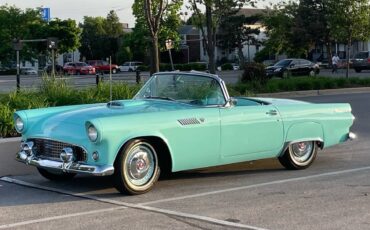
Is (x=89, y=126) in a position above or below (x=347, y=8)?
below

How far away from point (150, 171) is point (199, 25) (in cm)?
1564

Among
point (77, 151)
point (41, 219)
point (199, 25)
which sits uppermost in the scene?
point (199, 25)

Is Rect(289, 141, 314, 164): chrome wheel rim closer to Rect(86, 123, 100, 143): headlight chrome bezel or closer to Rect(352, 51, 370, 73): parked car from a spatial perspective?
Rect(86, 123, 100, 143): headlight chrome bezel

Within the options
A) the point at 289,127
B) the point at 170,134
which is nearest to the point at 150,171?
the point at 170,134

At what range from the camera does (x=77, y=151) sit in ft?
21.5

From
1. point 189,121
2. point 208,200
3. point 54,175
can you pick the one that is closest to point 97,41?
point 54,175

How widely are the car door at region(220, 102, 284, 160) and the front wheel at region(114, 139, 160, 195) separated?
95 cm

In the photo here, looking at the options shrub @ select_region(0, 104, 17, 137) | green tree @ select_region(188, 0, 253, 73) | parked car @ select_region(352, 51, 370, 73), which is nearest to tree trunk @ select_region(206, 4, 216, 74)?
green tree @ select_region(188, 0, 253, 73)

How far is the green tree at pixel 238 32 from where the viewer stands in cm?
7168

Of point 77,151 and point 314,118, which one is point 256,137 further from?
point 77,151

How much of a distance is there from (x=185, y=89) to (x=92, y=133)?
175cm

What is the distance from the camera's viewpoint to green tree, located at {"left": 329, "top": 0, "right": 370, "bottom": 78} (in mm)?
25344

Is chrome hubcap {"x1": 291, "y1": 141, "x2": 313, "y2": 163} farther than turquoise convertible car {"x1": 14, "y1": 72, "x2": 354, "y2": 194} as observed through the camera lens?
Yes

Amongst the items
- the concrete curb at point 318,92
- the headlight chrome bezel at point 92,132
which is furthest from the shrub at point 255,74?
the headlight chrome bezel at point 92,132
